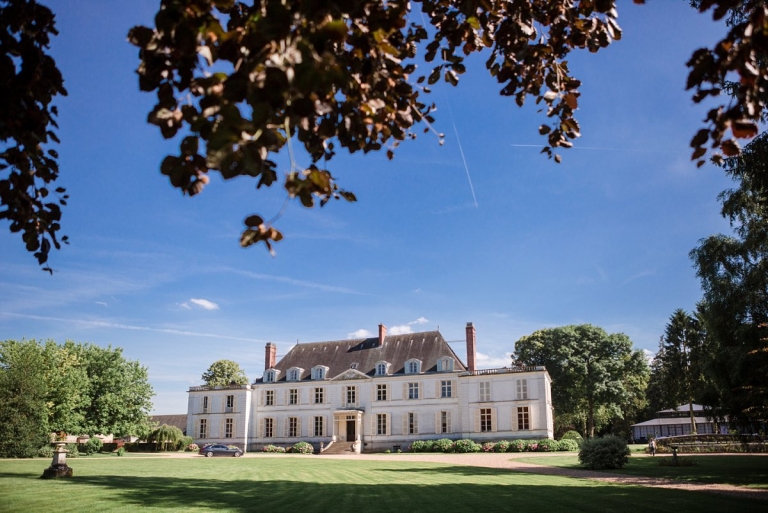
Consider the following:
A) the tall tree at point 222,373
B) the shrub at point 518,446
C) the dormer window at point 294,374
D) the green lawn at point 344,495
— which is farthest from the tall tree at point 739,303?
the tall tree at point 222,373

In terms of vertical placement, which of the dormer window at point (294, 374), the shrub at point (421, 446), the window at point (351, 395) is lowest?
the shrub at point (421, 446)

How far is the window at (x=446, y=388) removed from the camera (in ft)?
122

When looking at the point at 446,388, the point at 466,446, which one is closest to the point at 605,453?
the point at 466,446

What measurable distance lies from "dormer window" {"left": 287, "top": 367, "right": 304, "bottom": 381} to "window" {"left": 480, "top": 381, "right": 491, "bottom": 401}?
47.5ft

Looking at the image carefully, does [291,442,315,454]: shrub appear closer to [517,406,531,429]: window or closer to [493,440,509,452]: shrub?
[493,440,509,452]: shrub

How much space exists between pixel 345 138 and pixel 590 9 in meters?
1.84

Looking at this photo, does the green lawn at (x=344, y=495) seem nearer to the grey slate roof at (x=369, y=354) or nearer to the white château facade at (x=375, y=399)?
the white château facade at (x=375, y=399)

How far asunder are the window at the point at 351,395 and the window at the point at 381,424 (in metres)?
2.19

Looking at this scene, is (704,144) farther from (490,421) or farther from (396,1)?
(490,421)

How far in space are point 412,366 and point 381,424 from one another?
4.78 meters

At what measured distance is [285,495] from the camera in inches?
432

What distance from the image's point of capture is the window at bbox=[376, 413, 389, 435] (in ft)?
126

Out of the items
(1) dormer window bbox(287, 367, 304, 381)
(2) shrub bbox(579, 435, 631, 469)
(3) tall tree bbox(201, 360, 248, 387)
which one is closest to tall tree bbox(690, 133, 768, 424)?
(2) shrub bbox(579, 435, 631, 469)

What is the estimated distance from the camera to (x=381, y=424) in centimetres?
3853
